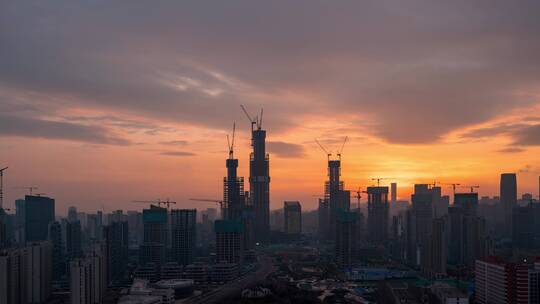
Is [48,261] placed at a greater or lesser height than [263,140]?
lesser

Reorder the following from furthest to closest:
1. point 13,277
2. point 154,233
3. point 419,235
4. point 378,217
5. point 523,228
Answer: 1. point 378,217
2. point 523,228
3. point 419,235
4. point 154,233
5. point 13,277

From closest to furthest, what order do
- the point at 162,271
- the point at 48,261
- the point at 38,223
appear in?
the point at 48,261
the point at 162,271
the point at 38,223

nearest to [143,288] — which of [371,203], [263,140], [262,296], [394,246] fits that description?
[262,296]

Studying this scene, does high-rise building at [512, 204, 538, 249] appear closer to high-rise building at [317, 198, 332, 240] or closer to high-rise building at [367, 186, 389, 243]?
high-rise building at [367, 186, 389, 243]

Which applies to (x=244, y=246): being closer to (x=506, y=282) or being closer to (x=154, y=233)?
(x=154, y=233)

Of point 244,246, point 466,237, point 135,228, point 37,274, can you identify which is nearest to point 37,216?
point 244,246

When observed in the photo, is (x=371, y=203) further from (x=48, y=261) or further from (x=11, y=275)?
(x=11, y=275)

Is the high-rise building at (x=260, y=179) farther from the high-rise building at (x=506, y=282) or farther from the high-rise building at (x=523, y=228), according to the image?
the high-rise building at (x=506, y=282)
